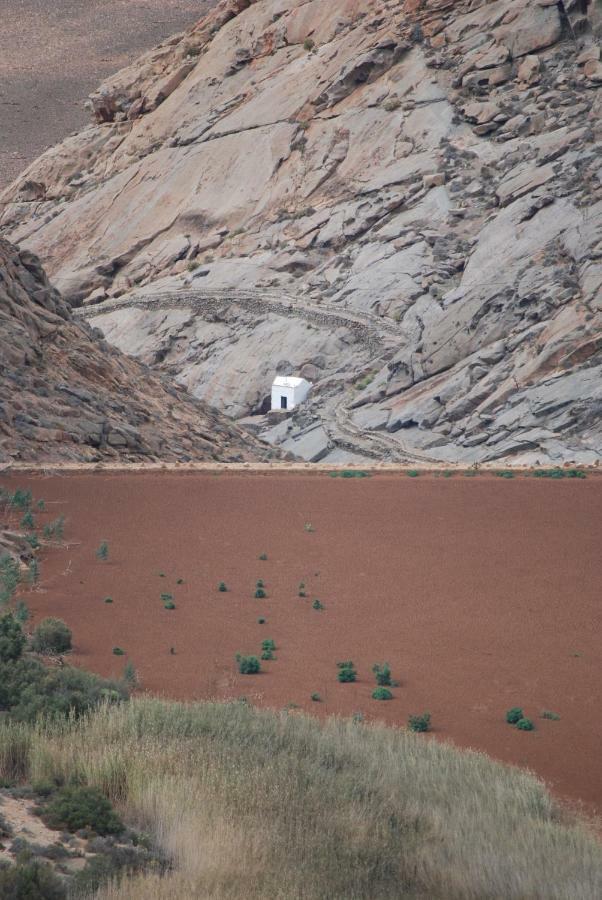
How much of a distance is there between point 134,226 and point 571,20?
23.9 metres

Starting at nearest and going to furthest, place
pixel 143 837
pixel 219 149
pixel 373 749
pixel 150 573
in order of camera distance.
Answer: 1. pixel 143 837
2. pixel 373 749
3. pixel 150 573
4. pixel 219 149

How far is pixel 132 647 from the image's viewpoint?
15797 mm

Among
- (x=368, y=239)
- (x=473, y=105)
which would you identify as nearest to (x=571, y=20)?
(x=473, y=105)

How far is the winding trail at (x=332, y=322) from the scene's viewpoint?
147ft

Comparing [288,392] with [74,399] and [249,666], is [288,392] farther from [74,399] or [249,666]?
[249,666]

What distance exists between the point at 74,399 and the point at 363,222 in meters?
29.2

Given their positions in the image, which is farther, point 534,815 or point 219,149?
point 219,149

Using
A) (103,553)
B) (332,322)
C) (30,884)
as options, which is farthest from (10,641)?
(332,322)

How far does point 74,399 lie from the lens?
32.4 meters

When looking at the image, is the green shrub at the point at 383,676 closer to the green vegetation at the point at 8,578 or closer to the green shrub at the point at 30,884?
the green vegetation at the point at 8,578

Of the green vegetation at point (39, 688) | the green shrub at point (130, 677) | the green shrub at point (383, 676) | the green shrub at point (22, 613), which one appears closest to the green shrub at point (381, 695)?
the green shrub at point (383, 676)

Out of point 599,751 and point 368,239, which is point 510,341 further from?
point 599,751

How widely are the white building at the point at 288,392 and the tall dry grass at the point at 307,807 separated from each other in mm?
39250

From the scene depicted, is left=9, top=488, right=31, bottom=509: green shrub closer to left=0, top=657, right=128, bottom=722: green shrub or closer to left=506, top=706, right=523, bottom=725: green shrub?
left=0, top=657, right=128, bottom=722: green shrub
